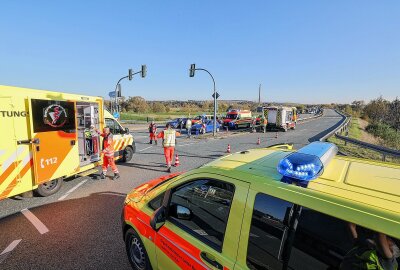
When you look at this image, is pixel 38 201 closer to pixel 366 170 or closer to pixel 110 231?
pixel 110 231

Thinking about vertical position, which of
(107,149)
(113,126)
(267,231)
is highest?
(113,126)

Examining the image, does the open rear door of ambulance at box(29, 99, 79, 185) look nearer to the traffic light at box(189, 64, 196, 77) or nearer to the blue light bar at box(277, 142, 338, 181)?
the blue light bar at box(277, 142, 338, 181)

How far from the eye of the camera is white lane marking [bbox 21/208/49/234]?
491cm

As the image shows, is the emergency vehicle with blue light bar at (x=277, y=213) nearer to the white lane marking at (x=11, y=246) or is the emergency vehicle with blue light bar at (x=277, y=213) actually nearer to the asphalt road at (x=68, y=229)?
the asphalt road at (x=68, y=229)

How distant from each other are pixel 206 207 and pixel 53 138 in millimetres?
5450

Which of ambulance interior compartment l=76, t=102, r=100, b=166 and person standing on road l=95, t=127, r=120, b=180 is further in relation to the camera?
ambulance interior compartment l=76, t=102, r=100, b=166

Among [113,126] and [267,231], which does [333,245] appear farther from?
[113,126]

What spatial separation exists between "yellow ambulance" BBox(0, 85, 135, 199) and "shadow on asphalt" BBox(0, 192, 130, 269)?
750 millimetres

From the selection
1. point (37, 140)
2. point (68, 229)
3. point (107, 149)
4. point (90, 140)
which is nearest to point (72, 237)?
point (68, 229)

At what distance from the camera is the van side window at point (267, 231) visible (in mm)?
1919

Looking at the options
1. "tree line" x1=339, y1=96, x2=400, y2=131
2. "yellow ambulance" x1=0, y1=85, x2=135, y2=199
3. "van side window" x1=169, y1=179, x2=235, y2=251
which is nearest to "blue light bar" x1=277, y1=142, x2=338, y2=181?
"van side window" x1=169, y1=179, x2=235, y2=251

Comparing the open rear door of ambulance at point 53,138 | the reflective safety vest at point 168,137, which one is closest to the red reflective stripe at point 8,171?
the open rear door of ambulance at point 53,138

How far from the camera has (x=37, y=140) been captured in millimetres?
6113

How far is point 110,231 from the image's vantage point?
480 cm
